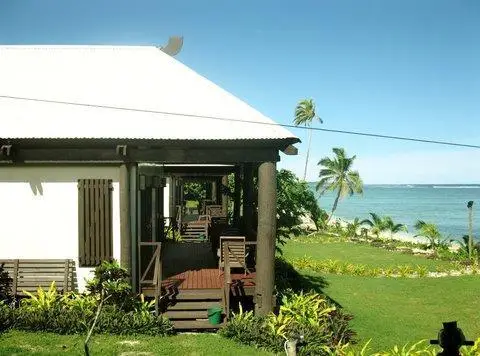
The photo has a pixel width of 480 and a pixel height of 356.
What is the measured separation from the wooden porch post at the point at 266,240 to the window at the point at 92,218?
3217mm

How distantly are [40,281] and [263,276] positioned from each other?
4.67 metres

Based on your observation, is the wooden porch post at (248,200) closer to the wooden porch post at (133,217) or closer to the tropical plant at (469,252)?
the wooden porch post at (133,217)

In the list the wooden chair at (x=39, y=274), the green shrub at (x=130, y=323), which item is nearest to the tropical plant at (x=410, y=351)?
the green shrub at (x=130, y=323)

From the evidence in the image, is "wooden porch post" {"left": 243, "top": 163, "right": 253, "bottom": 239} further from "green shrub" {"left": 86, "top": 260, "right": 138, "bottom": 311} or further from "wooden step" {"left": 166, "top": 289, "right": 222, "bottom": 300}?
"green shrub" {"left": 86, "top": 260, "right": 138, "bottom": 311}

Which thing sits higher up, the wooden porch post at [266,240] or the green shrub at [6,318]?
the wooden porch post at [266,240]

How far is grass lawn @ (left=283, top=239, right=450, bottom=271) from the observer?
65.9 feet

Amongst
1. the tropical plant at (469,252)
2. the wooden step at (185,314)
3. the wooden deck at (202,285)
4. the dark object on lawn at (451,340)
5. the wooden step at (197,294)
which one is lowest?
the tropical plant at (469,252)

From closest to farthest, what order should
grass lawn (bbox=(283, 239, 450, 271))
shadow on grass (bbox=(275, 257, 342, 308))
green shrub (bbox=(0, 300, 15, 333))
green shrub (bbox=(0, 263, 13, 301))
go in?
green shrub (bbox=(0, 300, 15, 333)), green shrub (bbox=(0, 263, 13, 301)), shadow on grass (bbox=(275, 257, 342, 308)), grass lawn (bbox=(283, 239, 450, 271))

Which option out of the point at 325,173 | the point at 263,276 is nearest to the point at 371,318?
the point at 263,276

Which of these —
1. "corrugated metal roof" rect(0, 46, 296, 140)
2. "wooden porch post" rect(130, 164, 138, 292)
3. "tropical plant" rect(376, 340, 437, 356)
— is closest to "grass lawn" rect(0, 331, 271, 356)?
"wooden porch post" rect(130, 164, 138, 292)

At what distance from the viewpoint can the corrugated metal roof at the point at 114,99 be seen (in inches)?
331

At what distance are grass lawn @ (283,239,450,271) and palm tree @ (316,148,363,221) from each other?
48.4ft

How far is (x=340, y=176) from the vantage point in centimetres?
4184

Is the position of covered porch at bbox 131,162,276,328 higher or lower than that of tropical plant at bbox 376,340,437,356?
higher
